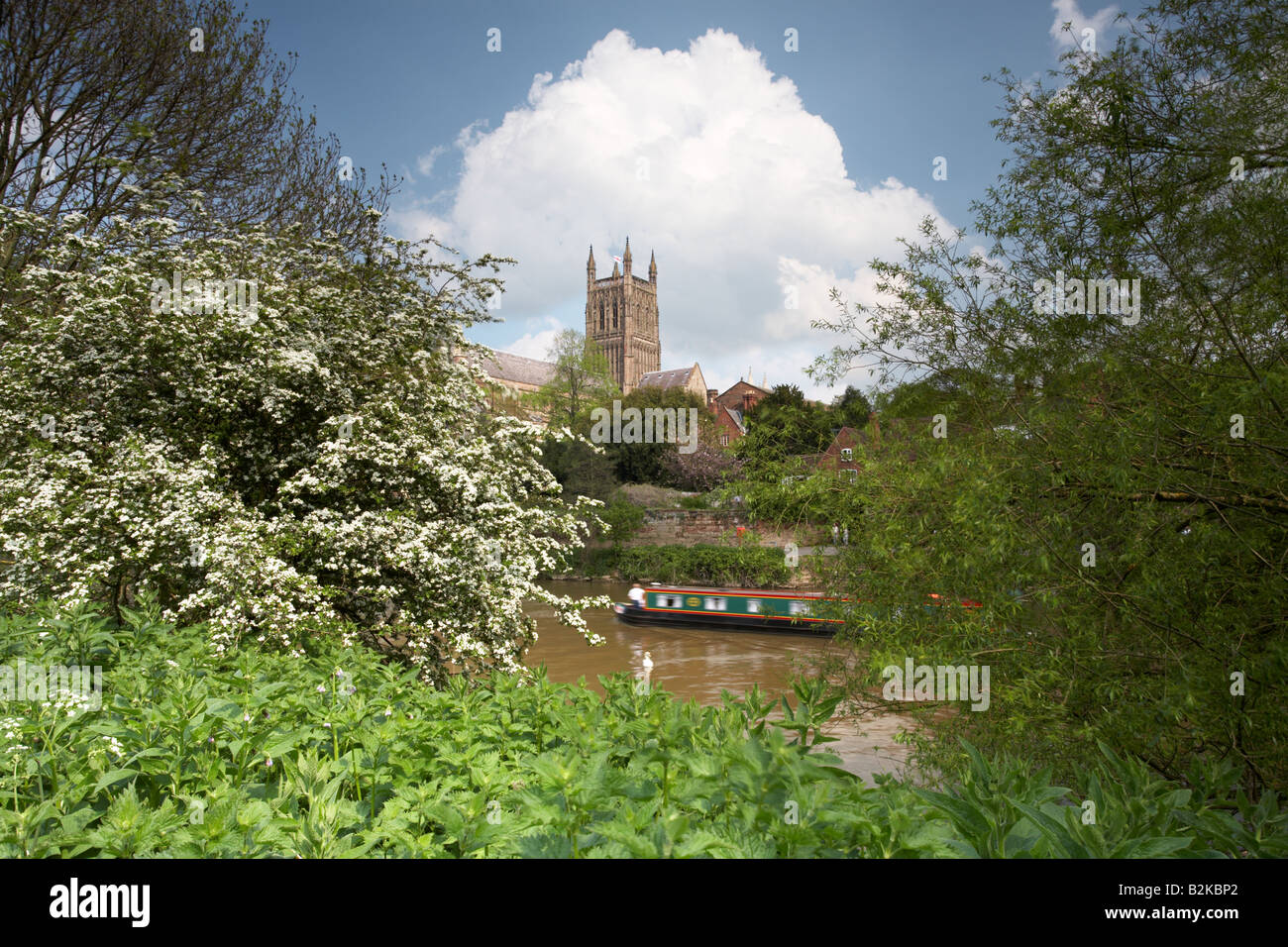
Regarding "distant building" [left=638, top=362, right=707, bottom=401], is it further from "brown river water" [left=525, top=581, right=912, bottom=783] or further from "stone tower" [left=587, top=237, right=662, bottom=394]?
"brown river water" [left=525, top=581, right=912, bottom=783]

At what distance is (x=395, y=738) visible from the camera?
2.60 m

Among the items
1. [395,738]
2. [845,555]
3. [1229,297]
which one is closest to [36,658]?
[395,738]

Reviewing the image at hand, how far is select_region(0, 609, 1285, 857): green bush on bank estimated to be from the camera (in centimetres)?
171

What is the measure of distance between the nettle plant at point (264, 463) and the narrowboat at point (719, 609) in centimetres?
1679

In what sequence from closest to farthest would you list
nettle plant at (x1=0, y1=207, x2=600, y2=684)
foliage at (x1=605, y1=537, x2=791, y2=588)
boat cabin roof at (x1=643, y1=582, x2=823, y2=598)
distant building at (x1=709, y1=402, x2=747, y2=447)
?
nettle plant at (x1=0, y1=207, x2=600, y2=684), boat cabin roof at (x1=643, y1=582, x2=823, y2=598), foliage at (x1=605, y1=537, x2=791, y2=588), distant building at (x1=709, y1=402, x2=747, y2=447)

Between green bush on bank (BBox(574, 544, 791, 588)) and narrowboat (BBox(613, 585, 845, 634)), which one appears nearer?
narrowboat (BBox(613, 585, 845, 634))

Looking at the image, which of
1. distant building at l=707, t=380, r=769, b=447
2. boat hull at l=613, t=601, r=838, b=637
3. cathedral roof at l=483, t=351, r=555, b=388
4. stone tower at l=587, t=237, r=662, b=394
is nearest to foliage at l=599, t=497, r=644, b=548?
boat hull at l=613, t=601, r=838, b=637

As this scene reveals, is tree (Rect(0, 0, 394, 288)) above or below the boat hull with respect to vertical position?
above

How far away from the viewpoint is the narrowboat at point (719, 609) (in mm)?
25625

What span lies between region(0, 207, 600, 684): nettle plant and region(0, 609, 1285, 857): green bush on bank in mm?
3961

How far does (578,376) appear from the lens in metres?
53.6

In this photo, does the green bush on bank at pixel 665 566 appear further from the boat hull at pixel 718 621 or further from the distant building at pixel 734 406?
the distant building at pixel 734 406

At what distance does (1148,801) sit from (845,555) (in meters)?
5.02
